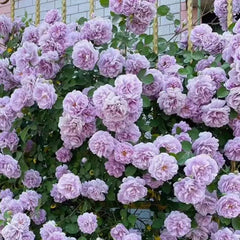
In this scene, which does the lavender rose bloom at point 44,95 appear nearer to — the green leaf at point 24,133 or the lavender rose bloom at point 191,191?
the green leaf at point 24,133

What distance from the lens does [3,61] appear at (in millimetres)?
1786

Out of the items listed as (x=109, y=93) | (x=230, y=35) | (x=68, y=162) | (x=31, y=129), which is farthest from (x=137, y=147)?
(x=230, y=35)

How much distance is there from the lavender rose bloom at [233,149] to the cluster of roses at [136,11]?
0.49 m

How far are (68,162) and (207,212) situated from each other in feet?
1.64

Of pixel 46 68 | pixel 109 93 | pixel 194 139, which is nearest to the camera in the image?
pixel 109 93

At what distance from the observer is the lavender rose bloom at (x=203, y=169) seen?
1.40m

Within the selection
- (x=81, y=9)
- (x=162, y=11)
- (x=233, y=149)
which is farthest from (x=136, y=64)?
(x=81, y=9)

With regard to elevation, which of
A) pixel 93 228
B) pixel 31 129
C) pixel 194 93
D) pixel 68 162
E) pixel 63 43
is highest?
pixel 63 43

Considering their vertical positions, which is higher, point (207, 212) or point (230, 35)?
point (230, 35)

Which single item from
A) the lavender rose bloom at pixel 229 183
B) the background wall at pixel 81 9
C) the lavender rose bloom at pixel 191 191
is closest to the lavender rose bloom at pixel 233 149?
the lavender rose bloom at pixel 229 183

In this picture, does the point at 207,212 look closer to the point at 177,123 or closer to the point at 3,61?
the point at 177,123

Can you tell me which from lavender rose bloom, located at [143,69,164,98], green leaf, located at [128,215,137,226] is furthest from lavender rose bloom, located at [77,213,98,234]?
lavender rose bloom, located at [143,69,164,98]

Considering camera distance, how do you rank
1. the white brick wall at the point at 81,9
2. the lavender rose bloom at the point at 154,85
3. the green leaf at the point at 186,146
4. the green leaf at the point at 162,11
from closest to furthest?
1. the green leaf at the point at 186,146
2. the lavender rose bloom at the point at 154,85
3. the green leaf at the point at 162,11
4. the white brick wall at the point at 81,9

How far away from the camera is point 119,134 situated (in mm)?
1528
